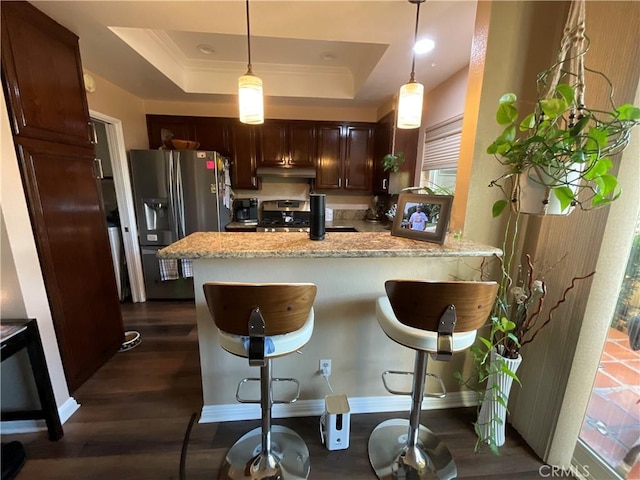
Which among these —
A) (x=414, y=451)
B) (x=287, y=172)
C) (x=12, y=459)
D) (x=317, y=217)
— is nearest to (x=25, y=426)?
(x=12, y=459)

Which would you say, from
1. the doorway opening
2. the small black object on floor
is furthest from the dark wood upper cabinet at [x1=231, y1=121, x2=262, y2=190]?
the small black object on floor

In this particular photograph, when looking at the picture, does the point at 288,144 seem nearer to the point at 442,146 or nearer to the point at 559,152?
the point at 442,146

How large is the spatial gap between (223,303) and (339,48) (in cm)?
272

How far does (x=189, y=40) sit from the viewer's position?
2.56m

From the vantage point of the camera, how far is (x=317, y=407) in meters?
1.71

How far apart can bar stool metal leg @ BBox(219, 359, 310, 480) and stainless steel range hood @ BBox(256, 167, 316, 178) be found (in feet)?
9.14

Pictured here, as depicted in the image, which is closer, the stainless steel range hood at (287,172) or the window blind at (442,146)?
the window blind at (442,146)

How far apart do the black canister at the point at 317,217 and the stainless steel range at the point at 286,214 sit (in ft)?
6.80

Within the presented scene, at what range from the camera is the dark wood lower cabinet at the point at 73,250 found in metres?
1.58

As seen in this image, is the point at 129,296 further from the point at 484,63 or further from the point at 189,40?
the point at 484,63

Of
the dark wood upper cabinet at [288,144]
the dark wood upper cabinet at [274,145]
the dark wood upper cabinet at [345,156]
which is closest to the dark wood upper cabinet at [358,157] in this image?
the dark wood upper cabinet at [345,156]

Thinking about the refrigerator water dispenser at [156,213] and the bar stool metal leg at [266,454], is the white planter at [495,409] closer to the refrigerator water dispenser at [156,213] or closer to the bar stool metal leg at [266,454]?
the bar stool metal leg at [266,454]

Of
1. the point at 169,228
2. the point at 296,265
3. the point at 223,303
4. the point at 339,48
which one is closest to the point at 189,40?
the point at 339,48

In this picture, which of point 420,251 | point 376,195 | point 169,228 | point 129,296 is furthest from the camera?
point 376,195
